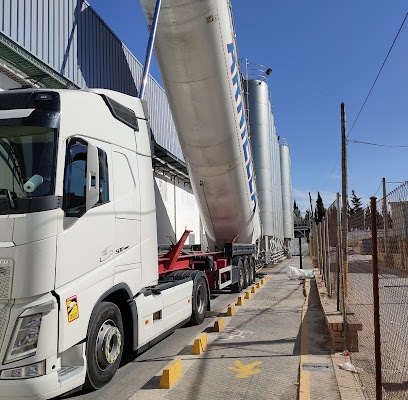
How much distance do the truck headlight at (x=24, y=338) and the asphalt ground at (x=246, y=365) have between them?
1.25 meters

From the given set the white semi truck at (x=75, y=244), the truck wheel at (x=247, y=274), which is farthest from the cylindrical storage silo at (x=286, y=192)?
the white semi truck at (x=75, y=244)

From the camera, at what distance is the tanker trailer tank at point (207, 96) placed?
362 inches

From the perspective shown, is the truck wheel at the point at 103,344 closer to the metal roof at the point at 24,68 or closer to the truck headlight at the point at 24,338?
the truck headlight at the point at 24,338

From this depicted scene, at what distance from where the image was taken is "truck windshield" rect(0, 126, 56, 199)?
4.05 meters

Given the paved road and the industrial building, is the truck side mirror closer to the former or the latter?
the paved road

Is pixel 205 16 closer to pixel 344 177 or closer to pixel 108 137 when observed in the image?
pixel 344 177

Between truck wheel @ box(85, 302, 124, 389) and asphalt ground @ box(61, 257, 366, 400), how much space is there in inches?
9.1

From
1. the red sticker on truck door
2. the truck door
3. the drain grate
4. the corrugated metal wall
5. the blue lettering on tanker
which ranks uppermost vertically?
the corrugated metal wall

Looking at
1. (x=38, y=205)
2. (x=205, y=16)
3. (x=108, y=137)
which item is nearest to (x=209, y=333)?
(x=108, y=137)

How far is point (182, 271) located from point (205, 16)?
5440 millimetres

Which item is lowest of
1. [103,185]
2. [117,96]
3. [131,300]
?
[131,300]

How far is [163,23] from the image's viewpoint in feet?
30.2

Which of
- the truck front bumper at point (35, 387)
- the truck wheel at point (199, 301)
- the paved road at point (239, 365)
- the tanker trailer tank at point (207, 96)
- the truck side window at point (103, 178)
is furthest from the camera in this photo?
the tanker trailer tank at point (207, 96)

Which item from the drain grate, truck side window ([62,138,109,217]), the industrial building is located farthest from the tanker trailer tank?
the drain grate
